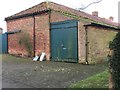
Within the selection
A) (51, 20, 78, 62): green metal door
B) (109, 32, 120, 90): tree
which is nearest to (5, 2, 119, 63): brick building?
(51, 20, 78, 62): green metal door

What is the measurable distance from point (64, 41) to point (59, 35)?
0.72m

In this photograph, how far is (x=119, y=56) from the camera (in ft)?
22.4

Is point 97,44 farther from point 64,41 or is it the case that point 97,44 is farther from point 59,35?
point 59,35

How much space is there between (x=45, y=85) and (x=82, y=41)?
9.62 metres

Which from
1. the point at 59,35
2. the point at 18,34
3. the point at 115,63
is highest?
the point at 18,34

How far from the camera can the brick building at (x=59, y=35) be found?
65.1 ft

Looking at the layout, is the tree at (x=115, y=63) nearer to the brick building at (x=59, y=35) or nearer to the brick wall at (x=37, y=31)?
the brick building at (x=59, y=35)

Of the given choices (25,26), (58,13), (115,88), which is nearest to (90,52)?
(58,13)

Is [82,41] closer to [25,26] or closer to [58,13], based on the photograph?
[58,13]

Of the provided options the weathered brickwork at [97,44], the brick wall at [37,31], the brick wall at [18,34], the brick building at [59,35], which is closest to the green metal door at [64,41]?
the brick building at [59,35]

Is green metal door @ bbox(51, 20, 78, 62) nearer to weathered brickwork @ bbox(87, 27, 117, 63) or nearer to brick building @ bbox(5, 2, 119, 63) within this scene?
brick building @ bbox(5, 2, 119, 63)

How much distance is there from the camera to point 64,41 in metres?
20.6

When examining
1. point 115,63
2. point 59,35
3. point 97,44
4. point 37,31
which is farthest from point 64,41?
point 115,63

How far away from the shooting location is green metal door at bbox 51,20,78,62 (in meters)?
19.9
